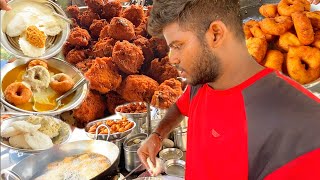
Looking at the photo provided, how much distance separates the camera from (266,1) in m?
3.00

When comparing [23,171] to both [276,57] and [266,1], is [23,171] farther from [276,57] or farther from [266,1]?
[266,1]

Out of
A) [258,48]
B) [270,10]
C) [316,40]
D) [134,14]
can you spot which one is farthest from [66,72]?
[316,40]

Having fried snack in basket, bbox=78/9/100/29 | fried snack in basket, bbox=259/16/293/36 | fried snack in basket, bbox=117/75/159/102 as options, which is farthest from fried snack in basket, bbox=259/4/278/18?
fried snack in basket, bbox=78/9/100/29

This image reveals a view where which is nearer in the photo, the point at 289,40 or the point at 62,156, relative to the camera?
the point at 62,156

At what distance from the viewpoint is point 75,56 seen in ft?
7.30

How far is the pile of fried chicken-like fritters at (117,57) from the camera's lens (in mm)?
Answer: 2312

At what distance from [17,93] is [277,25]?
1.95m

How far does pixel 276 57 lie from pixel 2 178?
205cm

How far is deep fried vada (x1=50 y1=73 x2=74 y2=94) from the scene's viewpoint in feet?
6.20

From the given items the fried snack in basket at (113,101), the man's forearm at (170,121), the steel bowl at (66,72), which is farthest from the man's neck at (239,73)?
the fried snack in basket at (113,101)

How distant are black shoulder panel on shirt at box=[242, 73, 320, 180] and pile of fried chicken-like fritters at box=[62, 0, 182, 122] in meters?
1.14

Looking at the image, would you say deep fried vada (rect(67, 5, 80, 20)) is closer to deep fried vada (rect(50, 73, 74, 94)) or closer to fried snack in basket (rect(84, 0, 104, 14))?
fried snack in basket (rect(84, 0, 104, 14))

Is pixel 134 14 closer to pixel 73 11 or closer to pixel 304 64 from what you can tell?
pixel 73 11

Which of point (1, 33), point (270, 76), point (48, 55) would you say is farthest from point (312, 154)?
point (1, 33)
